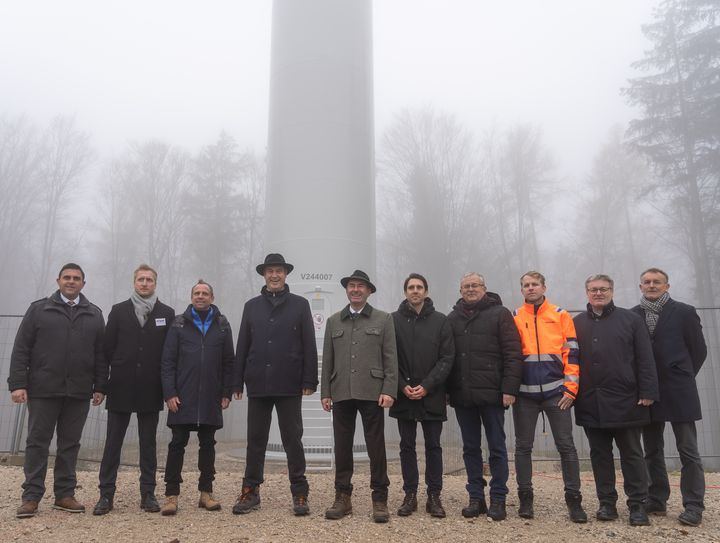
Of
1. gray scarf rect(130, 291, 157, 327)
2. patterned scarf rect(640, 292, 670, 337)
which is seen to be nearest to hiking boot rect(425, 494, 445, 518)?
patterned scarf rect(640, 292, 670, 337)

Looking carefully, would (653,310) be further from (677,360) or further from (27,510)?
(27,510)

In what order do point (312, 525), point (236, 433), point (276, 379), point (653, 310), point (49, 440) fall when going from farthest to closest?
point (236, 433)
point (653, 310)
point (49, 440)
point (276, 379)
point (312, 525)

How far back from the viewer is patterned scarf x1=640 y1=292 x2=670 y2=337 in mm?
4828

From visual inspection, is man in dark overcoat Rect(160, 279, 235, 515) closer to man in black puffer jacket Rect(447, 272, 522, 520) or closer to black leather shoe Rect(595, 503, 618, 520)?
man in black puffer jacket Rect(447, 272, 522, 520)

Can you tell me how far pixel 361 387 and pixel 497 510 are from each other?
4.68 feet

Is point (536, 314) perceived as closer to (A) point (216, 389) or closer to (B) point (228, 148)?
(A) point (216, 389)

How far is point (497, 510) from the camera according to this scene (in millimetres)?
4445

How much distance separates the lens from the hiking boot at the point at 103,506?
4566 mm

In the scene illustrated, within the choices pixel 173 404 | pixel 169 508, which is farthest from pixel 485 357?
pixel 169 508

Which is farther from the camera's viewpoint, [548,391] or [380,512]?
[548,391]

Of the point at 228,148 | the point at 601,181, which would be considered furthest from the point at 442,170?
the point at 228,148

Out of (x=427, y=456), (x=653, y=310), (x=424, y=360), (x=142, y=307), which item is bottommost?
(x=427, y=456)

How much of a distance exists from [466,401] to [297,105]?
5318 millimetres

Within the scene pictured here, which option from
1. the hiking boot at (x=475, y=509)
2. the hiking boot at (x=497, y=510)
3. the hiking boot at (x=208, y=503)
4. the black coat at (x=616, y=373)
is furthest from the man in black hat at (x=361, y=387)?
the black coat at (x=616, y=373)
